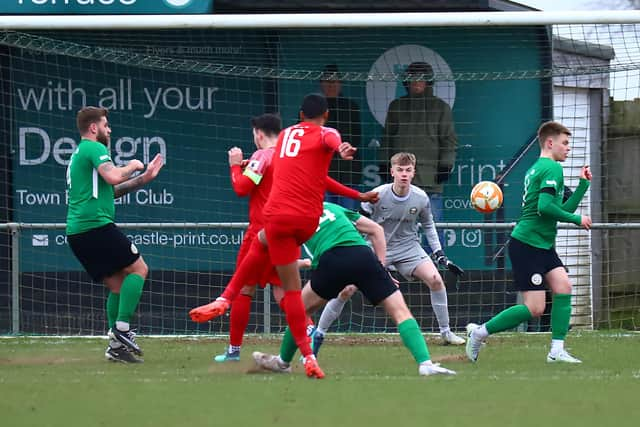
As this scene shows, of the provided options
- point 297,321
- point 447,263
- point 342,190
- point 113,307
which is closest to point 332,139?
point 342,190

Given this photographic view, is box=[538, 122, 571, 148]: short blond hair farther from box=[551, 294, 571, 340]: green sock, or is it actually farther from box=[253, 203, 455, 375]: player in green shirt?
box=[253, 203, 455, 375]: player in green shirt

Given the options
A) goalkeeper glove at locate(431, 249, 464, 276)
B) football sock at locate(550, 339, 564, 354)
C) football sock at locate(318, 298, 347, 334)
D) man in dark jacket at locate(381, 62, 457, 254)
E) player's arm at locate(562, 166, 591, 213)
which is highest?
man in dark jacket at locate(381, 62, 457, 254)

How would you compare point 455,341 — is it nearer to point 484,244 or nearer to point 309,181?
point 484,244

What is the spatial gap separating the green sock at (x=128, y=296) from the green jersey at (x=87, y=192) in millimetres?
478

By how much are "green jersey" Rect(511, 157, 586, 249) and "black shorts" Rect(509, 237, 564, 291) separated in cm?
5

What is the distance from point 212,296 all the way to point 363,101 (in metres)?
2.69

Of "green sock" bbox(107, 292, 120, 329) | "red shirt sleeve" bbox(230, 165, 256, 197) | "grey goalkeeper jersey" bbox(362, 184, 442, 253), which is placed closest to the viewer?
"red shirt sleeve" bbox(230, 165, 256, 197)

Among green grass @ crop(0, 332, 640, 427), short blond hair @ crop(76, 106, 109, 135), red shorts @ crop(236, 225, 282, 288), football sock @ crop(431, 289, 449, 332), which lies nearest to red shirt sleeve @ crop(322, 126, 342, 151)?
green grass @ crop(0, 332, 640, 427)

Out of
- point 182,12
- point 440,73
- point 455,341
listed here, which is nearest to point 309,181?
point 455,341

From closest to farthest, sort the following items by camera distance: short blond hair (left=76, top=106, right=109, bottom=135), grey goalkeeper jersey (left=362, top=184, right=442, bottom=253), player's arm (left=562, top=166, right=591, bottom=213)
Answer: player's arm (left=562, top=166, right=591, bottom=213)
short blond hair (left=76, top=106, right=109, bottom=135)
grey goalkeeper jersey (left=362, top=184, right=442, bottom=253)

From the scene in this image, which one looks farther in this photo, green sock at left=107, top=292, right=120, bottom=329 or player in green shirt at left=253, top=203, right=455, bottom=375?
green sock at left=107, top=292, right=120, bottom=329

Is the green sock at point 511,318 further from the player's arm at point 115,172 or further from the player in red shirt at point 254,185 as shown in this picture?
the player's arm at point 115,172

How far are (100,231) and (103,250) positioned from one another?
0.48ft

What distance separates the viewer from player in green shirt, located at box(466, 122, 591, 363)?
9.93 meters
